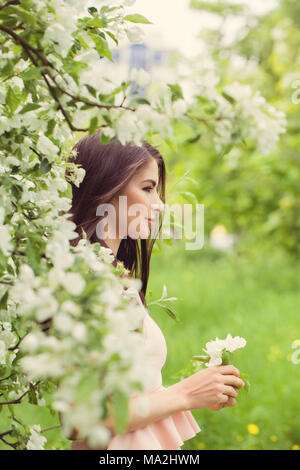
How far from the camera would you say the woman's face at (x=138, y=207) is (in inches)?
73.0

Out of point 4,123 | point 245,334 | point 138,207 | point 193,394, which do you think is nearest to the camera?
point 4,123

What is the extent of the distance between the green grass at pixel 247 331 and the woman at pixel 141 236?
28 cm

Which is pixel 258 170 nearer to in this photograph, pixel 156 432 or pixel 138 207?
pixel 138 207

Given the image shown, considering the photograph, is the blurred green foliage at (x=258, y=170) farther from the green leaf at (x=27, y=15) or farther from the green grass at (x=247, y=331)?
the green leaf at (x=27, y=15)

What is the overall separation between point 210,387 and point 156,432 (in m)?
0.25

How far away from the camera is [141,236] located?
6.14 feet

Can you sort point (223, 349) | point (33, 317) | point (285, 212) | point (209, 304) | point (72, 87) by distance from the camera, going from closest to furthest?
point (33, 317) < point (72, 87) < point (223, 349) < point (209, 304) < point (285, 212)

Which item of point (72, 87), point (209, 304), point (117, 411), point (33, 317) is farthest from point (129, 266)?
point (209, 304)

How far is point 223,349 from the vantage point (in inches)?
65.7

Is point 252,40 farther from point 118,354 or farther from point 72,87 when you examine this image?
point 118,354

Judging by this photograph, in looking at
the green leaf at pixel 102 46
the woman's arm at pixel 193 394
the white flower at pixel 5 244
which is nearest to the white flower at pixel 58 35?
the green leaf at pixel 102 46

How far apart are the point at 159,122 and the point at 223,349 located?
0.85 m

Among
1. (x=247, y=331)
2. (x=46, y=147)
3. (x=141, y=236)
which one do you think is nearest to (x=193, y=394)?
(x=141, y=236)

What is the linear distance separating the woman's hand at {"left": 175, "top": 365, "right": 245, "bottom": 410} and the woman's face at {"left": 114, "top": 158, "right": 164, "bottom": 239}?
57 cm
